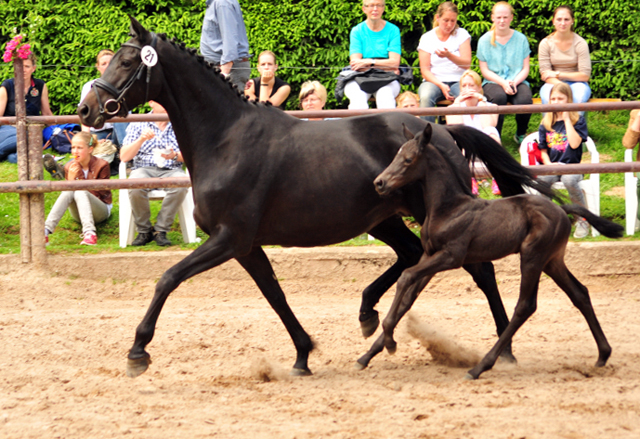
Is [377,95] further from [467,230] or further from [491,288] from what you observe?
[467,230]

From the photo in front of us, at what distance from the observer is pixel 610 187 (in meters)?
8.08

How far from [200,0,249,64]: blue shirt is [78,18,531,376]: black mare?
10.6 ft

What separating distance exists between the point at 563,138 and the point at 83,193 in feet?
14.7

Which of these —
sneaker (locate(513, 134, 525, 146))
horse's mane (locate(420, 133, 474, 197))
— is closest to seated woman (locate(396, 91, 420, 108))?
sneaker (locate(513, 134, 525, 146))

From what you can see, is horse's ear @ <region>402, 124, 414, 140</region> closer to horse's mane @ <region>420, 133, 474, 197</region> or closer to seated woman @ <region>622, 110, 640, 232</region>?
horse's mane @ <region>420, 133, 474, 197</region>

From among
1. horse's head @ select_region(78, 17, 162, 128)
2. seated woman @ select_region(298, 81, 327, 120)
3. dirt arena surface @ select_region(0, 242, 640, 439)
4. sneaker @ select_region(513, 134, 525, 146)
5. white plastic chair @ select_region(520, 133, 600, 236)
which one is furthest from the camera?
sneaker @ select_region(513, 134, 525, 146)

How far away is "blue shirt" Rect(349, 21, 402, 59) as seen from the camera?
7750 millimetres

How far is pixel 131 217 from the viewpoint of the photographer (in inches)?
276

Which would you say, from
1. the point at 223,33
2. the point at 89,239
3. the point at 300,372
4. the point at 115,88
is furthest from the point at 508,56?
the point at 115,88

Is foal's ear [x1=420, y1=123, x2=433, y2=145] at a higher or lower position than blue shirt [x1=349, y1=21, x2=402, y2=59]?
lower

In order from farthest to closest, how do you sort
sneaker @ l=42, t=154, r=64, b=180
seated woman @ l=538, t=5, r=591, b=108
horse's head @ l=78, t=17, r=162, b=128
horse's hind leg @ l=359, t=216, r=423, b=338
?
seated woman @ l=538, t=5, r=591, b=108
sneaker @ l=42, t=154, r=64, b=180
horse's hind leg @ l=359, t=216, r=423, b=338
horse's head @ l=78, t=17, r=162, b=128

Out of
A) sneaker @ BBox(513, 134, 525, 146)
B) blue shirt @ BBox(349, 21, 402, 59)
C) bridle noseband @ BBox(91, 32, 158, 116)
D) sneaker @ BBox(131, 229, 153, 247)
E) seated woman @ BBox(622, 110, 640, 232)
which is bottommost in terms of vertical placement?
sneaker @ BBox(131, 229, 153, 247)

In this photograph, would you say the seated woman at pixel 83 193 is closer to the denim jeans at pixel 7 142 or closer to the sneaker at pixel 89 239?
the sneaker at pixel 89 239

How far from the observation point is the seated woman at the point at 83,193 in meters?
6.97
